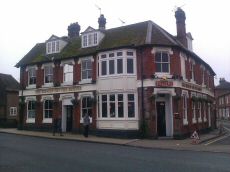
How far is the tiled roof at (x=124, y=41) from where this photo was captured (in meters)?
23.9

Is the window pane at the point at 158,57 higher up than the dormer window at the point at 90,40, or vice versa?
the dormer window at the point at 90,40

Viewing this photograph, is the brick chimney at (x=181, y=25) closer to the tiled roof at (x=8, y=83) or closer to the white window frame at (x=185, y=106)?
the white window frame at (x=185, y=106)

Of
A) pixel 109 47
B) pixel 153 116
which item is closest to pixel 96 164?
pixel 153 116

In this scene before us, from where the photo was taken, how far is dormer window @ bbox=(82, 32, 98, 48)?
1056 inches

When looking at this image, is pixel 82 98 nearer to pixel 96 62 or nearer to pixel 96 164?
pixel 96 62

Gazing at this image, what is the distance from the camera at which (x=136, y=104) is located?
23.3 metres

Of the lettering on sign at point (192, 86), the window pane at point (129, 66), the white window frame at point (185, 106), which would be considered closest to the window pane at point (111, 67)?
the window pane at point (129, 66)

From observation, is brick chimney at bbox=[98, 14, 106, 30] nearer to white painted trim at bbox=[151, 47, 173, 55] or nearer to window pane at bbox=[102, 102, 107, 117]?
white painted trim at bbox=[151, 47, 173, 55]

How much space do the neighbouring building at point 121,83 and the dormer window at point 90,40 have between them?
Answer: 9 cm

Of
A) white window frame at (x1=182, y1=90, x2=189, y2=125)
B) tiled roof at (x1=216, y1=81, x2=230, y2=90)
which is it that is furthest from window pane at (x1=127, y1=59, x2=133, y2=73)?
tiled roof at (x1=216, y1=81, x2=230, y2=90)

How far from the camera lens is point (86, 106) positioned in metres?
26.1

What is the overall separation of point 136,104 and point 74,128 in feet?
21.7

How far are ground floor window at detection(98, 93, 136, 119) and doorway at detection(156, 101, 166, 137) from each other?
1897 mm

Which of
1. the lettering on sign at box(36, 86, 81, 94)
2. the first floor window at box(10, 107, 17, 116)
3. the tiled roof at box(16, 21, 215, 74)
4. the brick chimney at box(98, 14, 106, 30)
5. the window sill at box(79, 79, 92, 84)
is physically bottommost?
the first floor window at box(10, 107, 17, 116)
